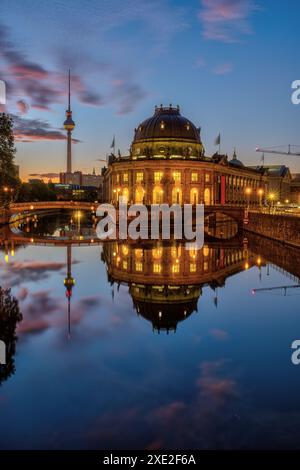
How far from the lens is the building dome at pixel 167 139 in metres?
134

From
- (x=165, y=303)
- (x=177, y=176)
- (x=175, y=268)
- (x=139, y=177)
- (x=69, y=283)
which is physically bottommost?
(x=165, y=303)

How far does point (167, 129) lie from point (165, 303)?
110 meters

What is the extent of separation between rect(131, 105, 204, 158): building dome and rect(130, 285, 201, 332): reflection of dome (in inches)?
Answer: 3766

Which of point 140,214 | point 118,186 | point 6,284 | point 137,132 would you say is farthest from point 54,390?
point 137,132

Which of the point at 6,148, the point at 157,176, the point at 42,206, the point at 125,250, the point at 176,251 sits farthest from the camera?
the point at 157,176

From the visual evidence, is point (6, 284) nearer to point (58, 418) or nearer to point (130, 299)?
point (130, 299)

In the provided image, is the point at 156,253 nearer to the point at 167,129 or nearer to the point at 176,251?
the point at 176,251

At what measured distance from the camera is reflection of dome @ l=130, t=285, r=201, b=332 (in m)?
28.2

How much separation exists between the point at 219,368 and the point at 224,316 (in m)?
9.41

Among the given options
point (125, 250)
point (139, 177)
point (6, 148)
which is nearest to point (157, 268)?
point (125, 250)

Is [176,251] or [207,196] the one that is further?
[207,196]

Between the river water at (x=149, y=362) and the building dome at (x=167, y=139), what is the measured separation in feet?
309

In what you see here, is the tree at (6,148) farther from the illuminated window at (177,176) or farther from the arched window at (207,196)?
the arched window at (207,196)

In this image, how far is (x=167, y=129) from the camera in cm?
13638
